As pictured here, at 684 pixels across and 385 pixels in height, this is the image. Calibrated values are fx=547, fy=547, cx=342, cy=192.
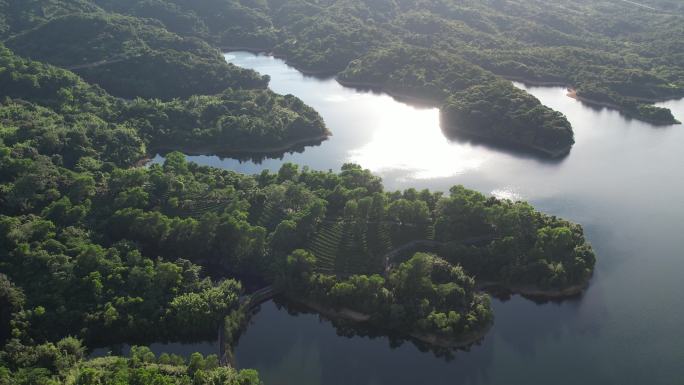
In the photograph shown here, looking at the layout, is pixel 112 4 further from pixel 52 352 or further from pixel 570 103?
pixel 52 352

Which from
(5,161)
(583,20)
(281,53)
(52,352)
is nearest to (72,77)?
(5,161)

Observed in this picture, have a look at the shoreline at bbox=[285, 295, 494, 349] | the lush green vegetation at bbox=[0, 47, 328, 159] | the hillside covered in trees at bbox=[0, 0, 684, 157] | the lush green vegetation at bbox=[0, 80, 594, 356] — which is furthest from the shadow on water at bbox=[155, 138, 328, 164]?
the shoreline at bbox=[285, 295, 494, 349]

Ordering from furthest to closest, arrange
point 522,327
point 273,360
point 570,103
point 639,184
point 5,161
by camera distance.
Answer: point 570,103, point 639,184, point 5,161, point 522,327, point 273,360

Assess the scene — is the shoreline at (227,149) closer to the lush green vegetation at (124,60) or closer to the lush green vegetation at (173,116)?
the lush green vegetation at (173,116)

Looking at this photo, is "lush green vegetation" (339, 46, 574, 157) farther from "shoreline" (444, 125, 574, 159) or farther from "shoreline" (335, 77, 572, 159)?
"shoreline" (335, 77, 572, 159)

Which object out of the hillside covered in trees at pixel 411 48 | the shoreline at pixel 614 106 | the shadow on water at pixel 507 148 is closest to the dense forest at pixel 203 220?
the hillside covered in trees at pixel 411 48
